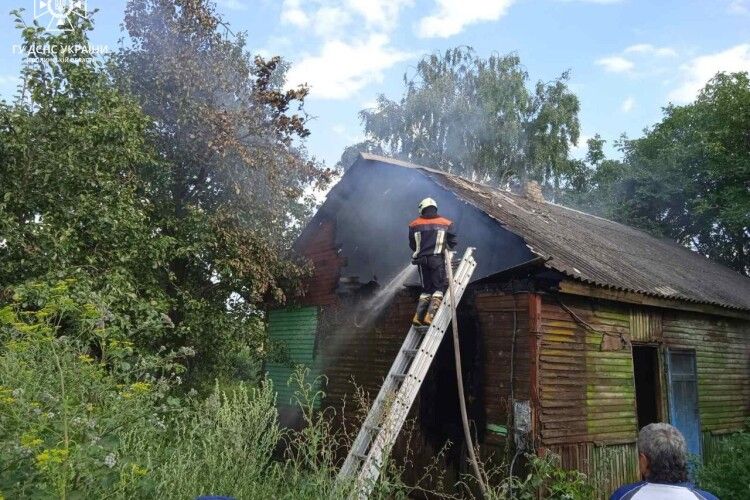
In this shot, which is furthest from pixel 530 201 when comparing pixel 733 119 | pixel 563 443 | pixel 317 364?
pixel 733 119

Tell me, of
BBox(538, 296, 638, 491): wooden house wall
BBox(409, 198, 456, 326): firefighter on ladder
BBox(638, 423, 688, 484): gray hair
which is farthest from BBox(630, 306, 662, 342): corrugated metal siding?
BBox(638, 423, 688, 484): gray hair

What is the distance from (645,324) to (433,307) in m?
4.01

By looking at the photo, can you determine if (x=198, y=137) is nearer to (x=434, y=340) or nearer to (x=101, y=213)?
(x=101, y=213)

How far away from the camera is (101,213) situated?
9.20 meters

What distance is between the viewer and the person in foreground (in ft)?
9.59

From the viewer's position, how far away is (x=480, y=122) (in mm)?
26734

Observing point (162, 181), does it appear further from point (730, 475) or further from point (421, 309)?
point (730, 475)

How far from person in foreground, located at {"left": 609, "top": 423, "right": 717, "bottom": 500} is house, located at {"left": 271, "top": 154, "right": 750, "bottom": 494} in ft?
9.62

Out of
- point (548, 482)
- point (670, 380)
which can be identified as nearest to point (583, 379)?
point (548, 482)

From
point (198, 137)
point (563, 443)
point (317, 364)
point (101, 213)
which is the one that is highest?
point (198, 137)

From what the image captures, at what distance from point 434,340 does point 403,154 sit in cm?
2214

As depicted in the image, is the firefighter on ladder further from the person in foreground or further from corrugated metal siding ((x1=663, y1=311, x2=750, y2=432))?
corrugated metal siding ((x1=663, y1=311, x2=750, y2=432))

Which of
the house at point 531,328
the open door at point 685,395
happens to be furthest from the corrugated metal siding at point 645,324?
the open door at point 685,395

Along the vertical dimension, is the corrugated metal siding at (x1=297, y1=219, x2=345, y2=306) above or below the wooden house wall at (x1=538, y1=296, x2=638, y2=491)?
above
